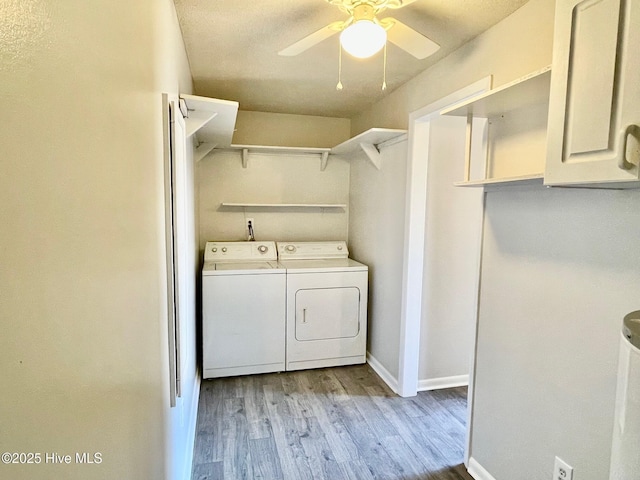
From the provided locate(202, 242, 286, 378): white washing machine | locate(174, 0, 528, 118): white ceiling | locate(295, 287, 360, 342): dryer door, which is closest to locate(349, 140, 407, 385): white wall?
locate(295, 287, 360, 342): dryer door

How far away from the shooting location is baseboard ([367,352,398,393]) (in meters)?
2.83

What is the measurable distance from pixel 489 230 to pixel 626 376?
1.12 m

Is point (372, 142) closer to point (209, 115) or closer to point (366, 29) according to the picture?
point (209, 115)

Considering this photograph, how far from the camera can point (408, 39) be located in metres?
1.57

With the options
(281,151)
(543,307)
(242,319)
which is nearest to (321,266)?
(242,319)

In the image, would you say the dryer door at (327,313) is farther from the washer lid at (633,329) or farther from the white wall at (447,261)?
the washer lid at (633,329)

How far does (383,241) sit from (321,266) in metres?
0.57

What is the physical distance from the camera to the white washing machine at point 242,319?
2902 millimetres

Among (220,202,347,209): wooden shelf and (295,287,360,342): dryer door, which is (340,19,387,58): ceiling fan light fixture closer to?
(295,287,360,342): dryer door

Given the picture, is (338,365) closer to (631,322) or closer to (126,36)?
(631,322)

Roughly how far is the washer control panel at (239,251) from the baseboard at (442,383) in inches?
65.8

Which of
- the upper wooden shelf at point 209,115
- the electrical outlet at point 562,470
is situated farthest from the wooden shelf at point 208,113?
the electrical outlet at point 562,470

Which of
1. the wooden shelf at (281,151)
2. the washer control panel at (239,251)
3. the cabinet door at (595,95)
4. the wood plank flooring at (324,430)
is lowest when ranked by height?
the wood plank flooring at (324,430)

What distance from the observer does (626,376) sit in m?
0.77
